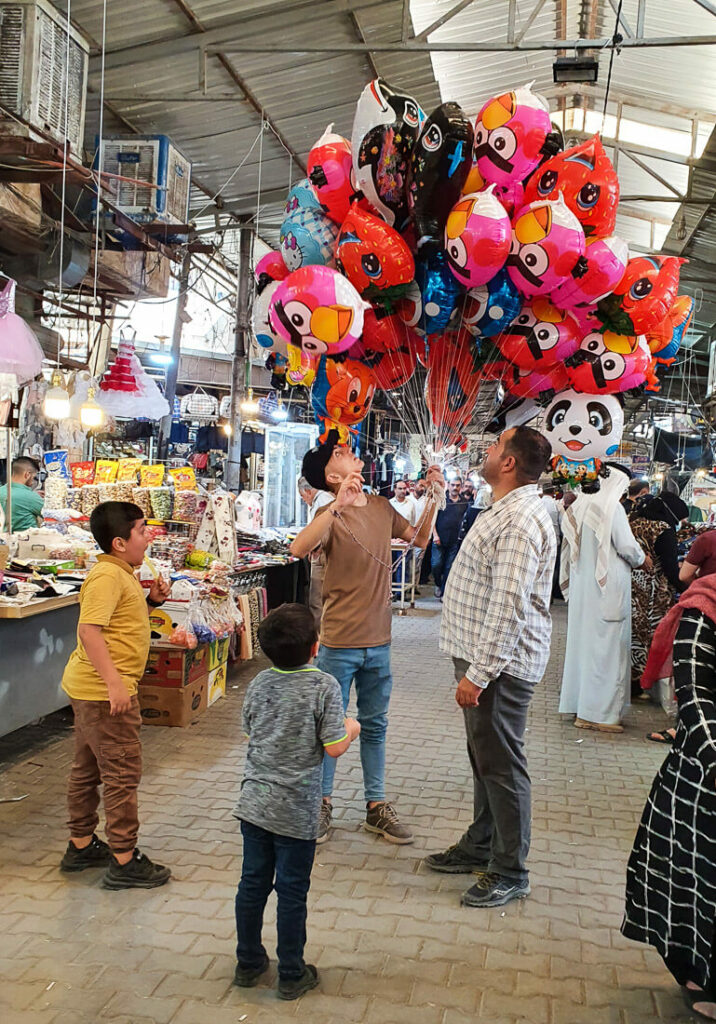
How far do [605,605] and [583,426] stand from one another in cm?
228

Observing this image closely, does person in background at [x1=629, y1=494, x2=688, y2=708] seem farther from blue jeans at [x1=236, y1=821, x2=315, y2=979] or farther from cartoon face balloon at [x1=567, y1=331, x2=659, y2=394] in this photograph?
blue jeans at [x1=236, y1=821, x2=315, y2=979]

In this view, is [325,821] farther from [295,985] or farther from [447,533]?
[447,533]

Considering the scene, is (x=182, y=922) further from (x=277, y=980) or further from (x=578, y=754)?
(x=578, y=754)

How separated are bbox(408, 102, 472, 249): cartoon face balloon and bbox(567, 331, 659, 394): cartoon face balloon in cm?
98

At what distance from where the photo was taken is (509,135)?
375cm

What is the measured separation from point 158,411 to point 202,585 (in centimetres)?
315

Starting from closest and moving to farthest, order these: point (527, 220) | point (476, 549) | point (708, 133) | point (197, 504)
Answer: point (476, 549) < point (527, 220) < point (197, 504) < point (708, 133)

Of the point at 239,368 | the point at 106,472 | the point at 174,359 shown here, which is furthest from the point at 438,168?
the point at 174,359

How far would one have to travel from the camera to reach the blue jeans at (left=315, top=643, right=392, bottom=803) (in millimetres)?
3814

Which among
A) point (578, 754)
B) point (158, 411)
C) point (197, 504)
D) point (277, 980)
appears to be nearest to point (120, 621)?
point (277, 980)

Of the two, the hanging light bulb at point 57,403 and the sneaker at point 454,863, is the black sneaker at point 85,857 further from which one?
the hanging light bulb at point 57,403

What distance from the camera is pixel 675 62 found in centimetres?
830

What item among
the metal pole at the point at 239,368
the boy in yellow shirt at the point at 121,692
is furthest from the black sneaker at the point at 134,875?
the metal pole at the point at 239,368

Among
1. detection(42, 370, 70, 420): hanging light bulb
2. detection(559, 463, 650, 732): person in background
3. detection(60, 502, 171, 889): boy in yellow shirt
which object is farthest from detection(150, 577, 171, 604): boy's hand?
detection(559, 463, 650, 732): person in background
